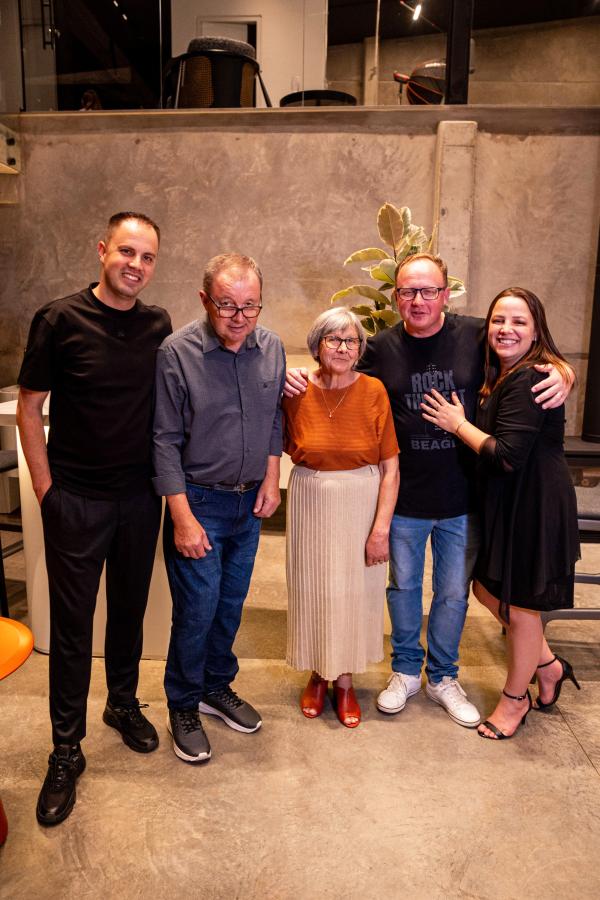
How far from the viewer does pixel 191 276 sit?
5441 millimetres

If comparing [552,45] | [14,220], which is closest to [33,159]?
[14,220]

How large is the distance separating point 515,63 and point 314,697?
9349mm

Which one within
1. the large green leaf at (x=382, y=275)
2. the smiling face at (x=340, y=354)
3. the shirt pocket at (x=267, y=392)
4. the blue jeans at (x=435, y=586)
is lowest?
the blue jeans at (x=435, y=586)

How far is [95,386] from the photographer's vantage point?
2.00 metres

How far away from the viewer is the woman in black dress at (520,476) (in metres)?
2.22

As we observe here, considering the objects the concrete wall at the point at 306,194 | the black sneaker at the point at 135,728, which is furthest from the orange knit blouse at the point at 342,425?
the concrete wall at the point at 306,194

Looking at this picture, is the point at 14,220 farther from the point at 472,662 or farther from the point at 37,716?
the point at 472,662

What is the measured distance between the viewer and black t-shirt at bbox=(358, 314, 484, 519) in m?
2.44

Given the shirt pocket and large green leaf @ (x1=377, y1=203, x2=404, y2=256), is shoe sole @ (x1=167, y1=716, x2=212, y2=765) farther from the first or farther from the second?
large green leaf @ (x1=377, y1=203, x2=404, y2=256)

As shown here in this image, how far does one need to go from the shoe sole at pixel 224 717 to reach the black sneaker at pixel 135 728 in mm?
226

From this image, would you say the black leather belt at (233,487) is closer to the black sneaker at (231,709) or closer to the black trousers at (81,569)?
the black trousers at (81,569)

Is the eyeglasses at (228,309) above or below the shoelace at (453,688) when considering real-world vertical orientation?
above

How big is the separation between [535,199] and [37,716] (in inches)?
199

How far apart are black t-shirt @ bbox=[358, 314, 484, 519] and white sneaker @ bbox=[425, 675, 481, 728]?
0.76 m
